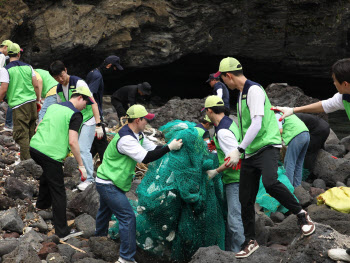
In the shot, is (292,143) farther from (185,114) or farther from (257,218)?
(185,114)

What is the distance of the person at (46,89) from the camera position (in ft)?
28.6

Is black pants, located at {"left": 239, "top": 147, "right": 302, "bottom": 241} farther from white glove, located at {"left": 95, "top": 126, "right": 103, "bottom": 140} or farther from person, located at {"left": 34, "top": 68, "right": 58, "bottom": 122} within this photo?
person, located at {"left": 34, "top": 68, "right": 58, "bottom": 122}

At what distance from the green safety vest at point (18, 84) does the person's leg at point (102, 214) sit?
131 inches

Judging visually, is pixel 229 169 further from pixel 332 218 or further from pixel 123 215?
pixel 332 218

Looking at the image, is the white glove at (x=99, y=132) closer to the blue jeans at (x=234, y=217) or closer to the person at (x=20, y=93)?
the person at (x=20, y=93)

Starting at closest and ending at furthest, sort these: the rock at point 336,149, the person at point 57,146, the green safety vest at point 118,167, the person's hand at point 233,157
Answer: the person's hand at point 233,157 → the green safety vest at point 118,167 → the person at point 57,146 → the rock at point 336,149

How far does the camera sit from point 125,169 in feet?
18.0

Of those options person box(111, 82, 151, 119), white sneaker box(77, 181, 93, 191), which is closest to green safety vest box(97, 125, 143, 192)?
white sneaker box(77, 181, 93, 191)

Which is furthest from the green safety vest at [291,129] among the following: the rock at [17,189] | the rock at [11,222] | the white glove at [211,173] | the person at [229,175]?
the rock at [11,222]

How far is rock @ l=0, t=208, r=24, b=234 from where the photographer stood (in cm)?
601

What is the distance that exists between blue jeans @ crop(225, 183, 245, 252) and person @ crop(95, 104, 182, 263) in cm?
84

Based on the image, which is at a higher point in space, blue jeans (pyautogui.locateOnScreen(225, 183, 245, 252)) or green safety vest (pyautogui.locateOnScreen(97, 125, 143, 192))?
green safety vest (pyautogui.locateOnScreen(97, 125, 143, 192))

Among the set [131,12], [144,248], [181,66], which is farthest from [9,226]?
[181,66]

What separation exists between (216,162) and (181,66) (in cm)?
1683
